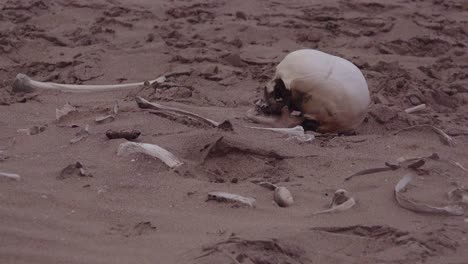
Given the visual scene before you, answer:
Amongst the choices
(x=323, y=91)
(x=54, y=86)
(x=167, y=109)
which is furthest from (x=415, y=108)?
(x=54, y=86)

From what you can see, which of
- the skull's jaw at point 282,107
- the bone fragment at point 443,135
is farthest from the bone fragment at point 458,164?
the skull's jaw at point 282,107

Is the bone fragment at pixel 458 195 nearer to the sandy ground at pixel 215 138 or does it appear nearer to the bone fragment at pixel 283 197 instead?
the sandy ground at pixel 215 138

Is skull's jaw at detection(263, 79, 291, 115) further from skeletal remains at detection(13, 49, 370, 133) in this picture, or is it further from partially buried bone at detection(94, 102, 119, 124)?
partially buried bone at detection(94, 102, 119, 124)

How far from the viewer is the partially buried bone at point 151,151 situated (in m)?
2.72

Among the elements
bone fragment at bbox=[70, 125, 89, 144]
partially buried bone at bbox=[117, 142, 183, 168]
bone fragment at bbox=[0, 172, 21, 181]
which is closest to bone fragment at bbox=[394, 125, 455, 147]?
partially buried bone at bbox=[117, 142, 183, 168]

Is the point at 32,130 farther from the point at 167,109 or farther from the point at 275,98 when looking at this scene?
the point at 275,98

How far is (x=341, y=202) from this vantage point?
2.45m

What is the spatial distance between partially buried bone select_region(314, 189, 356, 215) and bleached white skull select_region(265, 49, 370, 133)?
0.80 metres

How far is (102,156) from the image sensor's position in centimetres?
275

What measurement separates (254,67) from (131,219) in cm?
225

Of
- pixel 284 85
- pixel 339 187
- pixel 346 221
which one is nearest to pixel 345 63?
pixel 284 85

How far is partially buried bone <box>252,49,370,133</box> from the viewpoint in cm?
323

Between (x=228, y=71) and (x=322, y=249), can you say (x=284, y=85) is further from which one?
(x=322, y=249)

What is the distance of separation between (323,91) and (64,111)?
3.64 feet
